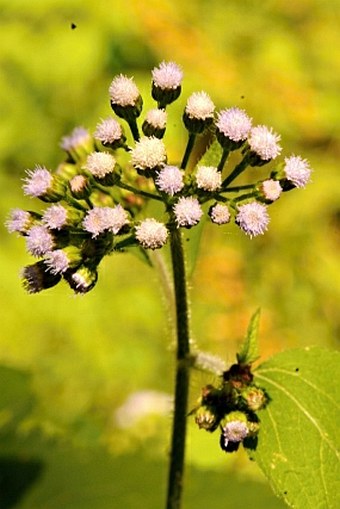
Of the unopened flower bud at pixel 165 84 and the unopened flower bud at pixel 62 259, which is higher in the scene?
the unopened flower bud at pixel 165 84

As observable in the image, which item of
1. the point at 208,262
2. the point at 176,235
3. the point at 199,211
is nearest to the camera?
the point at 199,211

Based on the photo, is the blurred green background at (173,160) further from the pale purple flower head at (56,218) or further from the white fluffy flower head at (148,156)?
the white fluffy flower head at (148,156)

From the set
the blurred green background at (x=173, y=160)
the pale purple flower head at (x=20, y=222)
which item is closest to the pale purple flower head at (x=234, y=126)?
the pale purple flower head at (x=20, y=222)

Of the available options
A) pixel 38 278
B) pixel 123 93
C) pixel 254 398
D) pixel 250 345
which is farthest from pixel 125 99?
pixel 254 398

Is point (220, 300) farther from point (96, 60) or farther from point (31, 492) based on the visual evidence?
point (31, 492)

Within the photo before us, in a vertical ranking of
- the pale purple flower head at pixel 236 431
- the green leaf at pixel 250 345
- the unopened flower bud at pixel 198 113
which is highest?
the unopened flower bud at pixel 198 113

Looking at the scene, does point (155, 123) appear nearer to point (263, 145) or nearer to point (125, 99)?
point (125, 99)

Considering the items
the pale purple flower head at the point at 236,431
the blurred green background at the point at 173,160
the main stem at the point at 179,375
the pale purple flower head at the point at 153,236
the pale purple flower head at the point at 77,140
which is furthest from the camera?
the blurred green background at the point at 173,160

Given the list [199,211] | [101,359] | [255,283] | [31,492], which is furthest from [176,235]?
[255,283]

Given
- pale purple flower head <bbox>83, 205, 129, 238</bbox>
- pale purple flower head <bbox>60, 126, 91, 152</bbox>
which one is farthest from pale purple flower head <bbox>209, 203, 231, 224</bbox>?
pale purple flower head <bbox>60, 126, 91, 152</bbox>
